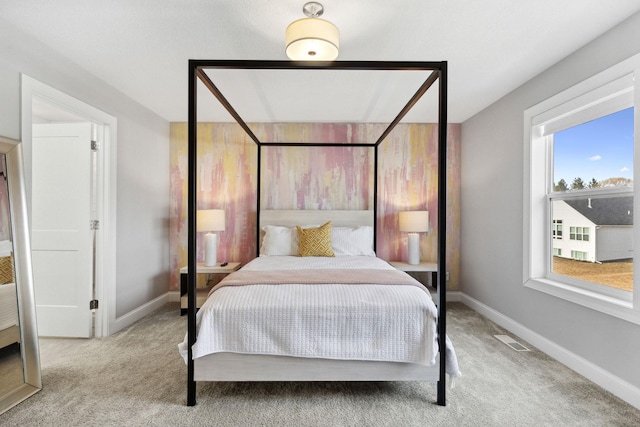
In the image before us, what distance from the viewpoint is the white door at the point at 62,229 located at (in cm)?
294

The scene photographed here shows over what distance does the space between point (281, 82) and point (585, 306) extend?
2.92m

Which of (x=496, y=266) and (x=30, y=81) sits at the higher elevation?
(x=30, y=81)

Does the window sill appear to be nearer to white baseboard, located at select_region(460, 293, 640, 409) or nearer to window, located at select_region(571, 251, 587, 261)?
window, located at select_region(571, 251, 587, 261)

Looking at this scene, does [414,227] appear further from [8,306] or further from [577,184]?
[8,306]

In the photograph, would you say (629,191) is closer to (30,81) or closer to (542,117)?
(542,117)

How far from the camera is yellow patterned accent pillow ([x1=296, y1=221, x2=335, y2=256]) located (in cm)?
350

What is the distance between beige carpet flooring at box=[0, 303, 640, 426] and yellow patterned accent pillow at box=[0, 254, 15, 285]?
739mm

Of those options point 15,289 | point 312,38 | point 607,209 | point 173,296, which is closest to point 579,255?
point 607,209

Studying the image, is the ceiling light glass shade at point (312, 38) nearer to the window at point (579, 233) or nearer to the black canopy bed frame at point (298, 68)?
the black canopy bed frame at point (298, 68)

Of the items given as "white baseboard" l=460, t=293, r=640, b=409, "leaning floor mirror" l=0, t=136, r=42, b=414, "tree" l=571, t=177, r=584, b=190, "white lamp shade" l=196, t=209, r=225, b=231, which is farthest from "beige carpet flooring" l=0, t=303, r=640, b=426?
"white lamp shade" l=196, t=209, r=225, b=231

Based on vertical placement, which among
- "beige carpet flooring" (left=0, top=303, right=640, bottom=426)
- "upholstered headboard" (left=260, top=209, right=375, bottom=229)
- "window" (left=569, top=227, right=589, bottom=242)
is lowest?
"beige carpet flooring" (left=0, top=303, right=640, bottom=426)

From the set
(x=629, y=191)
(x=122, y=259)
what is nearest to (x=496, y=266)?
(x=629, y=191)

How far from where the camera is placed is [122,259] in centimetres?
326

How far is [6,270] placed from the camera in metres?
2.01
